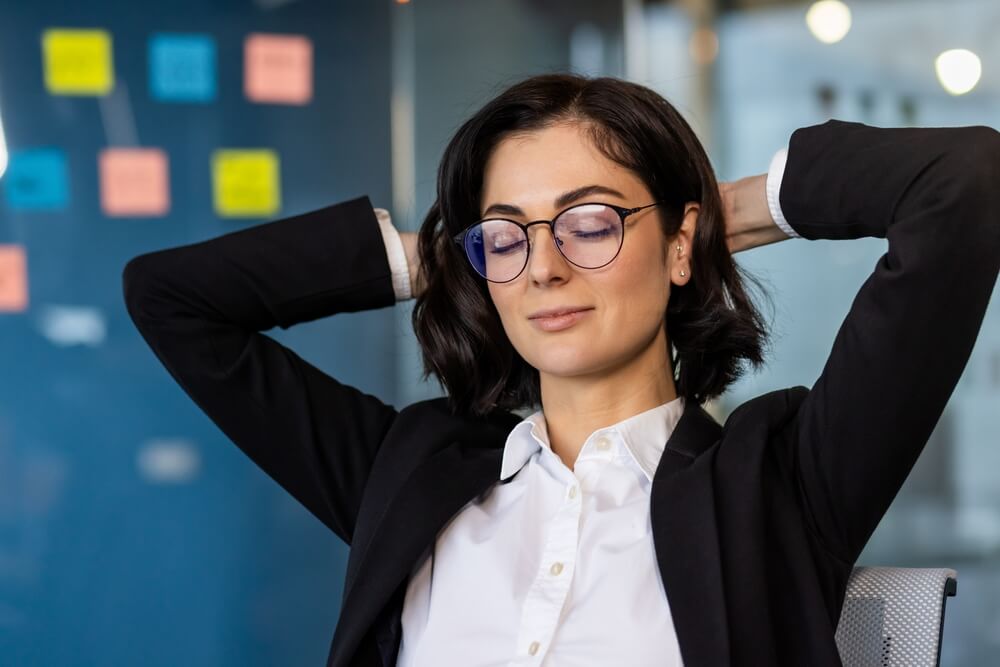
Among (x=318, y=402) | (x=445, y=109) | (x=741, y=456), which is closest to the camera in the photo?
(x=741, y=456)

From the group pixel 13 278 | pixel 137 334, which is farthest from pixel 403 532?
pixel 13 278

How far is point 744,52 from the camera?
3314 mm

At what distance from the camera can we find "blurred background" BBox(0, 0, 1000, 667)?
2545 mm

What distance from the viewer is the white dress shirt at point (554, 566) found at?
57.3 inches

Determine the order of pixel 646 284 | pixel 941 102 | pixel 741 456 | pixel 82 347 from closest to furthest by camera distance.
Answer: pixel 741 456 < pixel 646 284 < pixel 82 347 < pixel 941 102

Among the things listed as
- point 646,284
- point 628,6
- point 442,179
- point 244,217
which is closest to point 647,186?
point 646,284

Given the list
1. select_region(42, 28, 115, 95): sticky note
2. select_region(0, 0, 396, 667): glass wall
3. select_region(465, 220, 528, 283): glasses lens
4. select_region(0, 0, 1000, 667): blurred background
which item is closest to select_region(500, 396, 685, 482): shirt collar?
select_region(465, 220, 528, 283): glasses lens

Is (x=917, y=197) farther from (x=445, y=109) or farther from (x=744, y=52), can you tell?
(x=744, y=52)

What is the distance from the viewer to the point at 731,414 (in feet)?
5.13

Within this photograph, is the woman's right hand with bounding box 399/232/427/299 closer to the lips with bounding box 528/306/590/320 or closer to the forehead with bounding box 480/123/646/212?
the forehead with bounding box 480/123/646/212

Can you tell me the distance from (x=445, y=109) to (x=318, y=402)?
1376 mm

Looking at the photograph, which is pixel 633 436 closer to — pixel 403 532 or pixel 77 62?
pixel 403 532

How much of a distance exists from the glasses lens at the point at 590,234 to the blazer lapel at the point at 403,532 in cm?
33

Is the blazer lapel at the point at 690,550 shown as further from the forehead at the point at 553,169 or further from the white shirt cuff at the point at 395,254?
the white shirt cuff at the point at 395,254
